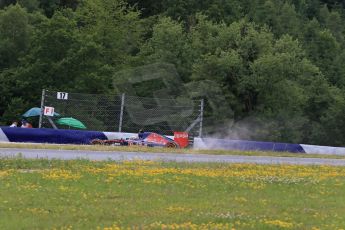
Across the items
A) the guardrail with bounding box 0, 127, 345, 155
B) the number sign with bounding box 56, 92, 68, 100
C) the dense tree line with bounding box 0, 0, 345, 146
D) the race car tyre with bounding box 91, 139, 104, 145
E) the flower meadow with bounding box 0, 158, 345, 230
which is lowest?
the flower meadow with bounding box 0, 158, 345, 230

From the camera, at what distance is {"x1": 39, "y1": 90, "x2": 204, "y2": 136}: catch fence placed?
26.9 metres

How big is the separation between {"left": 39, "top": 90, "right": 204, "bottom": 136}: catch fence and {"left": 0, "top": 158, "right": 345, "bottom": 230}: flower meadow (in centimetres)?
1088

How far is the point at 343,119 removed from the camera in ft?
Result: 151

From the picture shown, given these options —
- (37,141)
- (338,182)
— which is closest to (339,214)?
(338,182)

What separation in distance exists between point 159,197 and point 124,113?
16875 millimetres

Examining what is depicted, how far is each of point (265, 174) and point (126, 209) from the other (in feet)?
23.6

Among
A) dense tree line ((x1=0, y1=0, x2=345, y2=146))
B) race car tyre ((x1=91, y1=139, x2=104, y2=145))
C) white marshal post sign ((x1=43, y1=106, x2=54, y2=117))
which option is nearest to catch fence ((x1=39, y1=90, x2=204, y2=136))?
white marshal post sign ((x1=43, y1=106, x2=54, y2=117))

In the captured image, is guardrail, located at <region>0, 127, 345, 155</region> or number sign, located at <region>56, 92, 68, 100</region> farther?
number sign, located at <region>56, 92, 68, 100</region>

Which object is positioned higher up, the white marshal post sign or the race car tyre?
the white marshal post sign

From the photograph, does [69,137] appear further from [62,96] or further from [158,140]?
[158,140]

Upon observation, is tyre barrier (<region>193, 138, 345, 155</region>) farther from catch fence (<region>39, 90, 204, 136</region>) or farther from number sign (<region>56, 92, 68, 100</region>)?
number sign (<region>56, 92, 68, 100</region>)

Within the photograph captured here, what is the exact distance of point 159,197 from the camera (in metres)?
10.5

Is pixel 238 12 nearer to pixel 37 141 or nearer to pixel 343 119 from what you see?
pixel 343 119

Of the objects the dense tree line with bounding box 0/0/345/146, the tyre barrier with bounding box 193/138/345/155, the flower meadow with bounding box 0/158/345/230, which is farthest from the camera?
the dense tree line with bounding box 0/0/345/146
